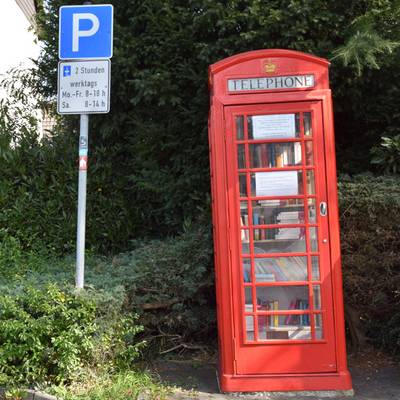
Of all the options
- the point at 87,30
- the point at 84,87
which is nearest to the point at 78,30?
the point at 87,30

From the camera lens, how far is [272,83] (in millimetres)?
3941

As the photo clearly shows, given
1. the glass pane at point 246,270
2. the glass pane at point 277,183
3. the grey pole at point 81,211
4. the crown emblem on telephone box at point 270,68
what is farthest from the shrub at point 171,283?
the crown emblem on telephone box at point 270,68

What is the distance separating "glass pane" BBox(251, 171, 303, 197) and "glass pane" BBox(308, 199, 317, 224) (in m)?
0.12

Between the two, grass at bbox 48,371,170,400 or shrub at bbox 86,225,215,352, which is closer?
grass at bbox 48,371,170,400

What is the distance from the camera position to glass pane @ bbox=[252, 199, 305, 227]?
3.96 meters

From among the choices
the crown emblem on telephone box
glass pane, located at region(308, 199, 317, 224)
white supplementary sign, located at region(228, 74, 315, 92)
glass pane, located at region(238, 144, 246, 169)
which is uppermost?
the crown emblem on telephone box

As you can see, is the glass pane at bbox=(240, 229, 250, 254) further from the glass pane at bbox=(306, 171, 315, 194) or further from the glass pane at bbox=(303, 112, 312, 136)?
the glass pane at bbox=(303, 112, 312, 136)

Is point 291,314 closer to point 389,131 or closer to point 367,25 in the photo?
point 389,131

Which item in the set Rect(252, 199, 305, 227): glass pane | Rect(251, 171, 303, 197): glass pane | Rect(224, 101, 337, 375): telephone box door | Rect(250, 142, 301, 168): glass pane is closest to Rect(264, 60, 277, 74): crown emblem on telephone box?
Rect(224, 101, 337, 375): telephone box door

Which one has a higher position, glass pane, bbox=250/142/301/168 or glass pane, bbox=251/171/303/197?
glass pane, bbox=250/142/301/168

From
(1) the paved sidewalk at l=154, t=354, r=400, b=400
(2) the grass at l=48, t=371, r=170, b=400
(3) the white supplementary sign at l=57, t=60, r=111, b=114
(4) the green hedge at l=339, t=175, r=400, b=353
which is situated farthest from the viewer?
(4) the green hedge at l=339, t=175, r=400, b=353

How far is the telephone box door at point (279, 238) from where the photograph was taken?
12.8 feet

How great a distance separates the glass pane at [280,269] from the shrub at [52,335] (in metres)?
1.09

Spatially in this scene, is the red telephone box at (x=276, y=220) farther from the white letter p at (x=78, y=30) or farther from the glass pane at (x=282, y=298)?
the white letter p at (x=78, y=30)
